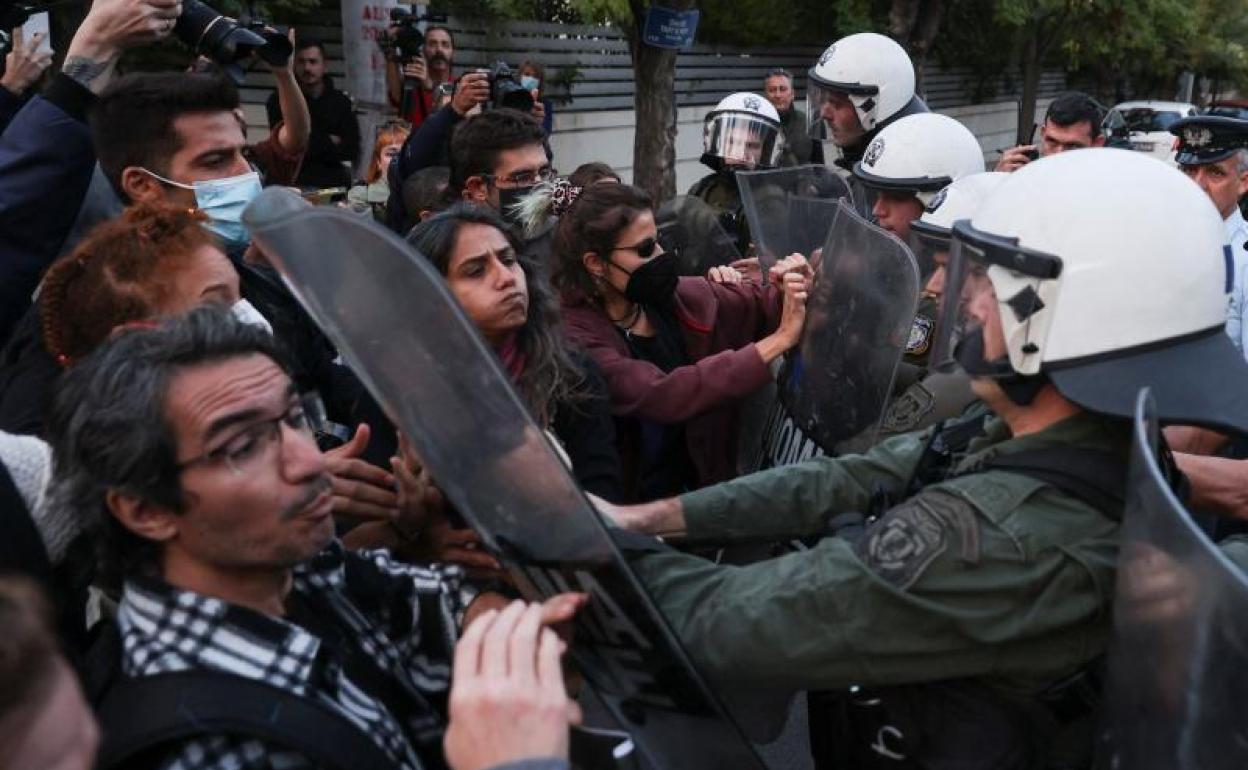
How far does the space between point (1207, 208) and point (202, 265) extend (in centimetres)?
174

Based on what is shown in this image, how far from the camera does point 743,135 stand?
559 cm

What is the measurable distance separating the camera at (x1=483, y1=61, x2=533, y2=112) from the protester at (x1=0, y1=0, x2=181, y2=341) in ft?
9.60

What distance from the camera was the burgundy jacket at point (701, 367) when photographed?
10.5ft

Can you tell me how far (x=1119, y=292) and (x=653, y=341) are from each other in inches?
76.0

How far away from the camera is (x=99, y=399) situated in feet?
5.22

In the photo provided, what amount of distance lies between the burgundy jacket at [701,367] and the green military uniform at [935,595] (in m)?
1.50

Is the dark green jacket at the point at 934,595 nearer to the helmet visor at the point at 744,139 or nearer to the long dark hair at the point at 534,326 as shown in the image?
the long dark hair at the point at 534,326

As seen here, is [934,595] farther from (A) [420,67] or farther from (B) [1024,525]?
(A) [420,67]

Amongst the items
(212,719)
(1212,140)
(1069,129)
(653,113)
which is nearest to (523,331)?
(212,719)

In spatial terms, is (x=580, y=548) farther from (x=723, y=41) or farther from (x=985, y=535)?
(x=723, y=41)

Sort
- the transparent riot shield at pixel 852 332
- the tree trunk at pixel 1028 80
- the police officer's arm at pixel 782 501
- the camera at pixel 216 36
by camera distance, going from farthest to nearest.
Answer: the tree trunk at pixel 1028 80, the camera at pixel 216 36, the transparent riot shield at pixel 852 332, the police officer's arm at pixel 782 501

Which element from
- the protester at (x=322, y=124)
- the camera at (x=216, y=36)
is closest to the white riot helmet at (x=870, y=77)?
the camera at (x=216, y=36)

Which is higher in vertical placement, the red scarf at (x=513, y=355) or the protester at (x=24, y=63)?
the protester at (x=24, y=63)

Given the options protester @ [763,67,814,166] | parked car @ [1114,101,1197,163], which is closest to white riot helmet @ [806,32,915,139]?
protester @ [763,67,814,166]
